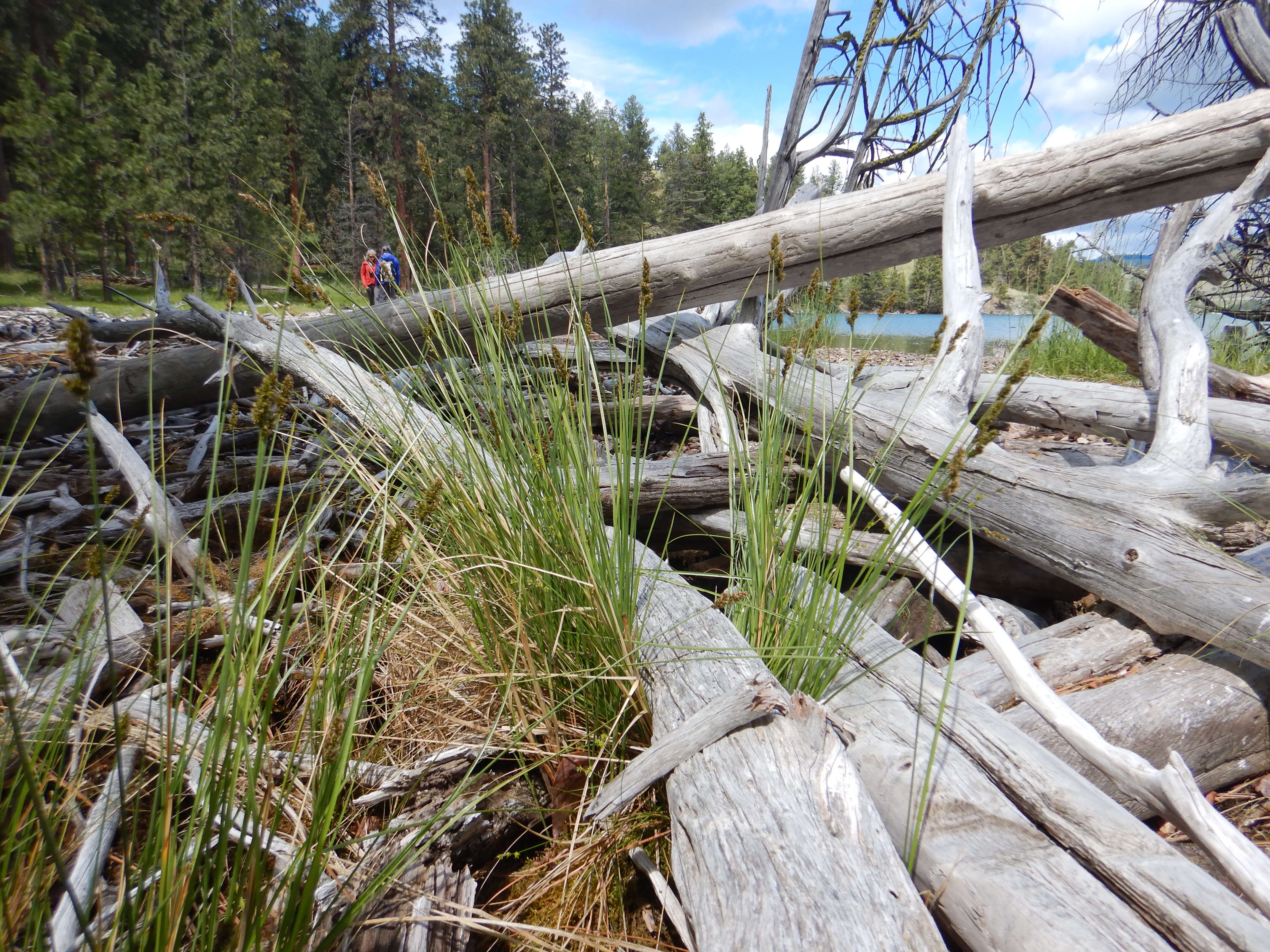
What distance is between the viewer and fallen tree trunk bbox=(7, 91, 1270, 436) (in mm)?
3285

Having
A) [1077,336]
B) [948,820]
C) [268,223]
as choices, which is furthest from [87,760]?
[1077,336]

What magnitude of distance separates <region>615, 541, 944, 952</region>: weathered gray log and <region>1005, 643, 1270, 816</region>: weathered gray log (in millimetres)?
855

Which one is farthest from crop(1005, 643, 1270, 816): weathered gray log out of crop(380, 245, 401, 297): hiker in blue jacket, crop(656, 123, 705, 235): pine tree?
crop(656, 123, 705, 235): pine tree

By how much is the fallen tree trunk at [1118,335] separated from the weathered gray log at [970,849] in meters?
3.13

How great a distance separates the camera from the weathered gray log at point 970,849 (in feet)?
3.15

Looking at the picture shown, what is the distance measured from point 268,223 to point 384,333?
1.97 m

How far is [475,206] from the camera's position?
5.27 feet

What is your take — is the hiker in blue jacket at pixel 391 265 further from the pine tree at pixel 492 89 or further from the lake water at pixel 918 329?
the pine tree at pixel 492 89

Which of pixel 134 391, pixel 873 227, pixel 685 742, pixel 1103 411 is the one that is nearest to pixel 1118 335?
pixel 1103 411

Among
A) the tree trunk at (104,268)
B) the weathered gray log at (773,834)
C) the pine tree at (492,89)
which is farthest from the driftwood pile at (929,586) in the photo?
the tree trunk at (104,268)

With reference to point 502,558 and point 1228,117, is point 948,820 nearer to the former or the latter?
point 502,558

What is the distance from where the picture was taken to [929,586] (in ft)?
8.04

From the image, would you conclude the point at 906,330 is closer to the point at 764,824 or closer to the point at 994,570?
the point at 994,570

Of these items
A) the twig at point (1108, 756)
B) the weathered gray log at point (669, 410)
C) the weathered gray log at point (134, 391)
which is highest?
the weathered gray log at point (134, 391)
